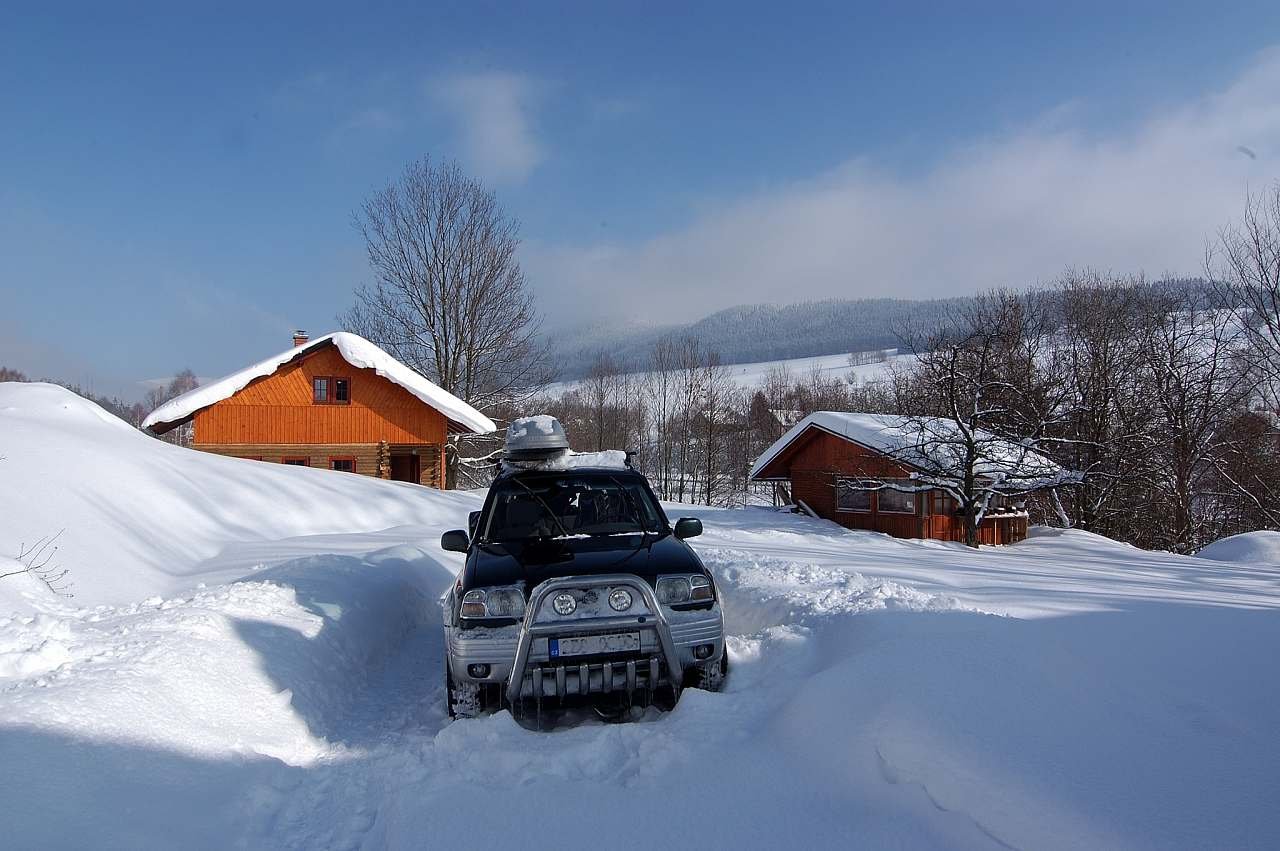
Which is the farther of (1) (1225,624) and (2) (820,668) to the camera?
(1) (1225,624)

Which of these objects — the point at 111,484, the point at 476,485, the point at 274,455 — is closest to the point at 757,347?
the point at 476,485

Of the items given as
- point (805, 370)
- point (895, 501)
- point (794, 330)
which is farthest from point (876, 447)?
point (794, 330)

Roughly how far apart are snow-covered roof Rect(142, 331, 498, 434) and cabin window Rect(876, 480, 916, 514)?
14713 mm

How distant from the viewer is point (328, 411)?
87.7 feet

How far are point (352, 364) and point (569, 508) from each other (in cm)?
2251

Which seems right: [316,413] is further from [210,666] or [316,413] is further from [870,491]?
[210,666]

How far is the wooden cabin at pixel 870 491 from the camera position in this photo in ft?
85.3

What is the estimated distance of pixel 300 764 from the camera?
13.8ft

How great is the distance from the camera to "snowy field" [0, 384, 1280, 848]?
2.86 meters

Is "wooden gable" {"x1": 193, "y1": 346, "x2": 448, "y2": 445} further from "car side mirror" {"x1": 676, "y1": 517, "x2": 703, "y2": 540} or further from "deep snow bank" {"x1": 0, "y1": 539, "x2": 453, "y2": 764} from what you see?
"car side mirror" {"x1": 676, "y1": 517, "x2": 703, "y2": 540}

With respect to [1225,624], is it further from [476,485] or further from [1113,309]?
[476,485]

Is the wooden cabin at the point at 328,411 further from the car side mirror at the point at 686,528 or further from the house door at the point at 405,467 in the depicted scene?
the car side mirror at the point at 686,528

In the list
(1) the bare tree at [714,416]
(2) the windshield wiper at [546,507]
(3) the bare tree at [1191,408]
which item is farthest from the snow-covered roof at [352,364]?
(1) the bare tree at [714,416]

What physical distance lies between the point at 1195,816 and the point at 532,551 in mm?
3767
